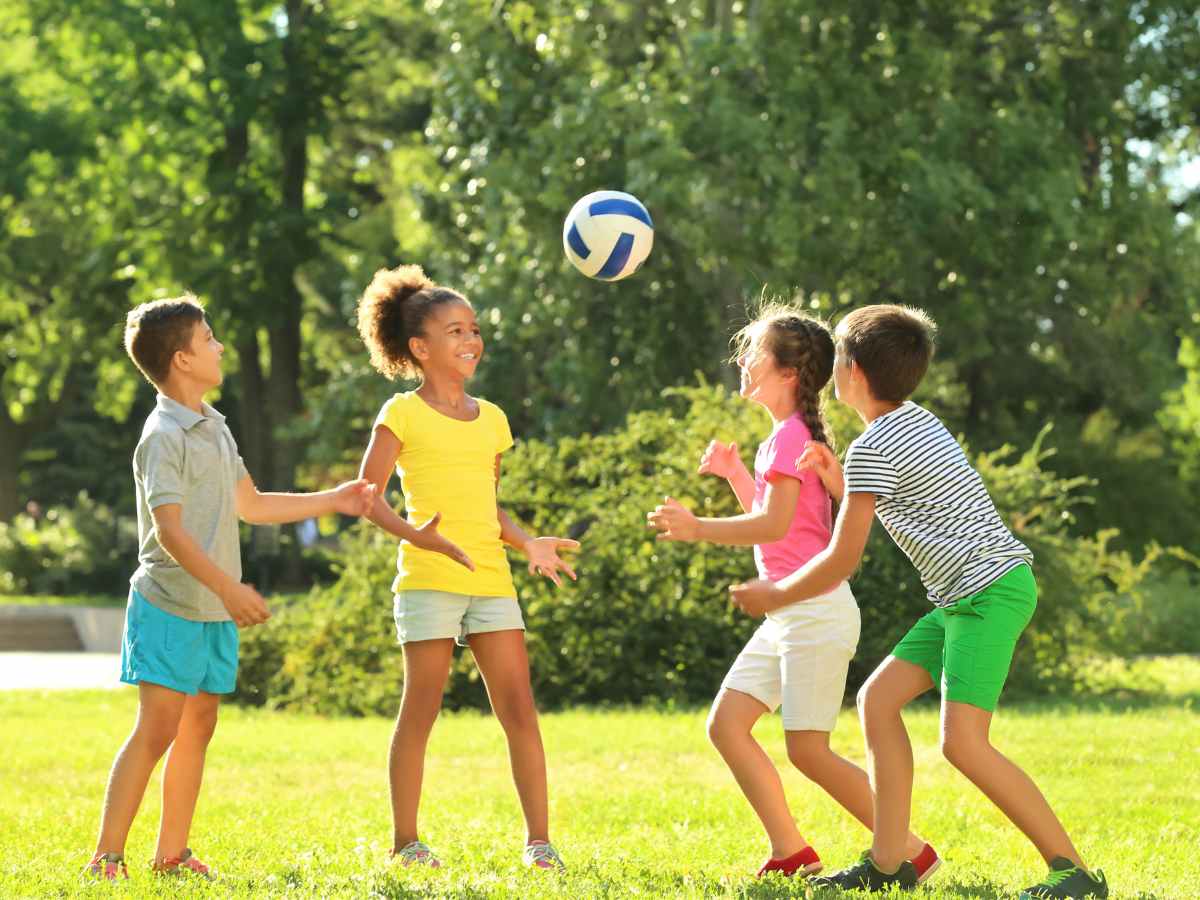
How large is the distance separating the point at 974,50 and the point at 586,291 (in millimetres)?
5768

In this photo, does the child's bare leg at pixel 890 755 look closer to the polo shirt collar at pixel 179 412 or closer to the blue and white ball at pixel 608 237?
the polo shirt collar at pixel 179 412

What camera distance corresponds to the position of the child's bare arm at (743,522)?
5.16 meters

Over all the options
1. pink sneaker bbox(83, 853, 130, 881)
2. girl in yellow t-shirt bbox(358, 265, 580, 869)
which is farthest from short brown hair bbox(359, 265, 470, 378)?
pink sneaker bbox(83, 853, 130, 881)

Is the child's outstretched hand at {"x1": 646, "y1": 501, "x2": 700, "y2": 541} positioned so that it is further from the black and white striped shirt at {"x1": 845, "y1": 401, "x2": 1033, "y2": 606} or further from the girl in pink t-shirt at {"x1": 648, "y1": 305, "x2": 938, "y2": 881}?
Answer: the black and white striped shirt at {"x1": 845, "y1": 401, "x2": 1033, "y2": 606}

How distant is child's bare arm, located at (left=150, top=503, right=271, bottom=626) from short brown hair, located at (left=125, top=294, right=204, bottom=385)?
564 mm

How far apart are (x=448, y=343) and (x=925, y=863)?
7.83 feet

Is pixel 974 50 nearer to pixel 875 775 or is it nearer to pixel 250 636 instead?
pixel 250 636

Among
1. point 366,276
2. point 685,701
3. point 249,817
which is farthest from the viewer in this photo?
point 366,276

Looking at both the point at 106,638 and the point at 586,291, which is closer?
the point at 586,291

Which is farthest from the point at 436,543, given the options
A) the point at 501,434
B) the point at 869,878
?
the point at 869,878

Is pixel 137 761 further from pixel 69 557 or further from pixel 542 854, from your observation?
pixel 69 557

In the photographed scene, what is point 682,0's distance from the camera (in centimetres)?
2108

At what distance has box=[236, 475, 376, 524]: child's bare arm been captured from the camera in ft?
18.2

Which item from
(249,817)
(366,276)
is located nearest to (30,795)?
(249,817)
